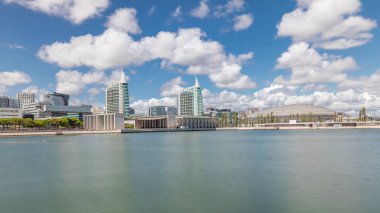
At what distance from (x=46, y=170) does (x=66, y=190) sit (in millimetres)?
14126

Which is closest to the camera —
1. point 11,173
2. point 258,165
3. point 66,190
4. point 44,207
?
point 44,207

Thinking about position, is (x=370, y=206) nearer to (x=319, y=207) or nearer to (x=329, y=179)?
(x=319, y=207)

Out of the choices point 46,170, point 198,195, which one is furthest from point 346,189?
point 46,170

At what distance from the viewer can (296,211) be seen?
2200 cm

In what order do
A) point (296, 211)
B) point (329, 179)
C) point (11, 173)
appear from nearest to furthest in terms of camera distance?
point (296, 211) < point (329, 179) < point (11, 173)

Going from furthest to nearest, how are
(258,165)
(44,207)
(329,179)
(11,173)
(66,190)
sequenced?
1. (258,165)
2. (11,173)
3. (329,179)
4. (66,190)
5. (44,207)

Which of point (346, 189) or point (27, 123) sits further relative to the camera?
point (27, 123)

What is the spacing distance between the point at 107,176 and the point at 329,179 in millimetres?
21391

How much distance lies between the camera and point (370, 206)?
76.3 ft

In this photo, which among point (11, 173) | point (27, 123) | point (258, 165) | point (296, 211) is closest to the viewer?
point (296, 211)

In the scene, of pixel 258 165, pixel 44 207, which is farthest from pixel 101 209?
pixel 258 165

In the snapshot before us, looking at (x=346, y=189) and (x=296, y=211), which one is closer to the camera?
(x=296, y=211)

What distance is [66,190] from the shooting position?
96.7 feet

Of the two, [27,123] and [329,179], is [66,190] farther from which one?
[27,123]
